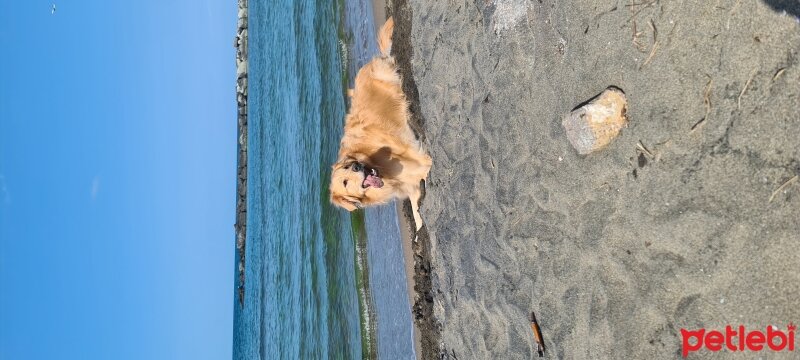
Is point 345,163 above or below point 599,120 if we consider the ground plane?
above

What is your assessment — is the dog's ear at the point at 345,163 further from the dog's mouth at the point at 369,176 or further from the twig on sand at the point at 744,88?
the twig on sand at the point at 744,88

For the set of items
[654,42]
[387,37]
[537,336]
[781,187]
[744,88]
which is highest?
[387,37]

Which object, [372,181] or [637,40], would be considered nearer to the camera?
[637,40]

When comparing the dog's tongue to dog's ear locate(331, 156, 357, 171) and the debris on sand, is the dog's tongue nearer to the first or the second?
dog's ear locate(331, 156, 357, 171)

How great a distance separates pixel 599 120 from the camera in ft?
11.6

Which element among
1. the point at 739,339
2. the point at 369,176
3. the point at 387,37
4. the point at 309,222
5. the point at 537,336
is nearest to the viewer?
the point at 739,339

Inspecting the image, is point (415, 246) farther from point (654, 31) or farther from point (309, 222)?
point (309, 222)

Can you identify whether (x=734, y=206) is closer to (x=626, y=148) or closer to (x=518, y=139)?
(x=626, y=148)

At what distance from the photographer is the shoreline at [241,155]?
18.6 metres

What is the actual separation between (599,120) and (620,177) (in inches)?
13.8

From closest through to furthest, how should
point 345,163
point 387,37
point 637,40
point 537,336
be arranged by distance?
point 637,40, point 537,336, point 345,163, point 387,37

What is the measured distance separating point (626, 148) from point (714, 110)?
584 millimetres

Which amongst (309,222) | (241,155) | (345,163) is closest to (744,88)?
(345,163)

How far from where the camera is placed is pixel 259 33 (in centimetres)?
1892
